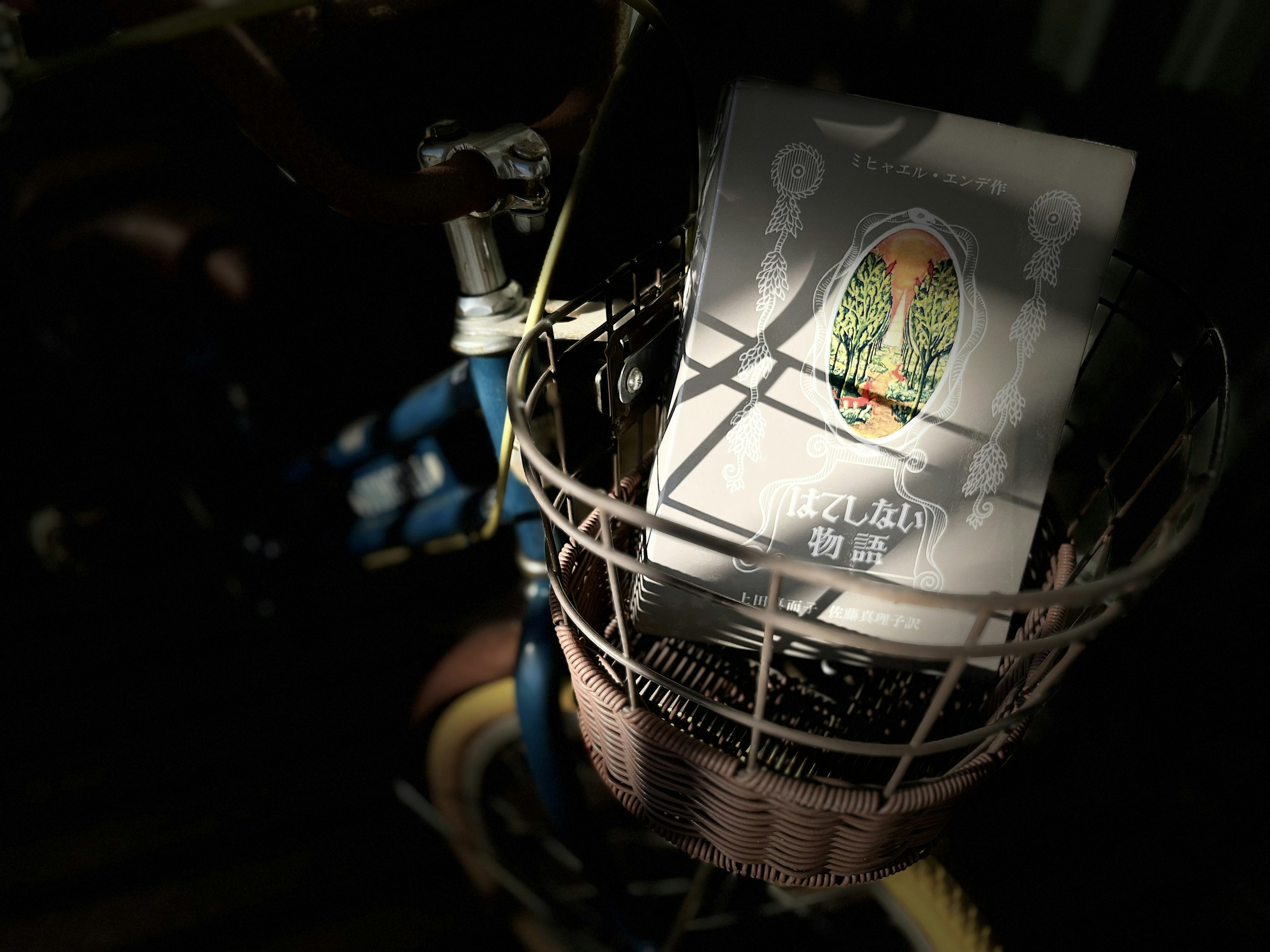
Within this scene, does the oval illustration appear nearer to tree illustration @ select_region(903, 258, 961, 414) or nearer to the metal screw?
tree illustration @ select_region(903, 258, 961, 414)

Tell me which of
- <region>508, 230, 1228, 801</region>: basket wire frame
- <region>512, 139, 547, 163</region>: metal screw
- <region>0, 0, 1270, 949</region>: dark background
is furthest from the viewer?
<region>0, 0, 1270, 949</region>: dark background

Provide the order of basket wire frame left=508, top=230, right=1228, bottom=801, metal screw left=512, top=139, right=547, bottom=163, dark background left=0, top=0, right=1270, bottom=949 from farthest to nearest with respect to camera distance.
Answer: dark background left=0, top=0, right=1270, bottom=949 < metal screw left=512, top=139, right=547, bottom=163 < basket wire frame left=508, top=230, right=1228, bottom=801

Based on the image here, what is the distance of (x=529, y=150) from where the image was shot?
394 mm

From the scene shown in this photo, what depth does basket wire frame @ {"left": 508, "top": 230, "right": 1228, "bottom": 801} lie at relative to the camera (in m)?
0.26

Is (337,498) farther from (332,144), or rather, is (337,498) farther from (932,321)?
(932,321)

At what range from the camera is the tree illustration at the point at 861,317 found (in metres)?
0.41

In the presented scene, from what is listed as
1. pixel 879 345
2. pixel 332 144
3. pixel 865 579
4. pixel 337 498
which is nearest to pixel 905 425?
pixel 879 345

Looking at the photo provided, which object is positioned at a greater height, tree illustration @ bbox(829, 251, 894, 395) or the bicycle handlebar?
the bicycle handlebar

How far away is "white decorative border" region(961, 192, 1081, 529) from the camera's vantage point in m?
0.39

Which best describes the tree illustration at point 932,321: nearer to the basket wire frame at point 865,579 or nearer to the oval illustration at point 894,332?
the oval illustration at point 894,332

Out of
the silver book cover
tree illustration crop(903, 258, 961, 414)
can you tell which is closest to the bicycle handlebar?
the silver book cover

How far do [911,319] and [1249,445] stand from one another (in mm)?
359

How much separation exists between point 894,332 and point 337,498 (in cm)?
78

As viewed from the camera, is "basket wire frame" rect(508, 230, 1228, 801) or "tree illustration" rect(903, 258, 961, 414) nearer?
"basket wire frame" rect(508, 230, 1228, 801)
